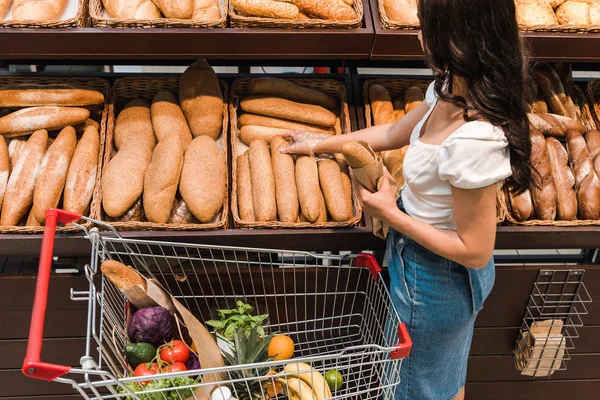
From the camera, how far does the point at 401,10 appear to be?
83.9 inches

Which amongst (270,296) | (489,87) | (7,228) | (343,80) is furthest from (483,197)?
(7,228)

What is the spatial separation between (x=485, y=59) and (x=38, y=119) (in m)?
1.55

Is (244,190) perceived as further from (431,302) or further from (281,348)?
(431,302)

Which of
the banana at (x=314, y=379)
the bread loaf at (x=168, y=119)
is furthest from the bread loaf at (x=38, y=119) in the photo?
the banana at (x=314, y=379)

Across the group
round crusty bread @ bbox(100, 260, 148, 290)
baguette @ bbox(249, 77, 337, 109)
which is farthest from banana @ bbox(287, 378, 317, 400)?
baguette @ bbox(249, 77, 337, 109)

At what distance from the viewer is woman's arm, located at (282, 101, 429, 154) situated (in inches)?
75.7

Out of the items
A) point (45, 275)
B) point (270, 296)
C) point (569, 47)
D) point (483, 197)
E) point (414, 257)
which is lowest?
point (270, 296)

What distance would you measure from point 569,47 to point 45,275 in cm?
180

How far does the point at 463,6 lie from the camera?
1330mm

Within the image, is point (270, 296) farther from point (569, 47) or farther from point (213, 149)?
point (569, 47)

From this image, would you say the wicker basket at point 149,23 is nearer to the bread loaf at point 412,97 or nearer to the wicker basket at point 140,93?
the wicker basket at point 140,93

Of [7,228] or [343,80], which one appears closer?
[7,228]

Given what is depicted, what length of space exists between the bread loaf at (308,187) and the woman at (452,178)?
24 centimetres

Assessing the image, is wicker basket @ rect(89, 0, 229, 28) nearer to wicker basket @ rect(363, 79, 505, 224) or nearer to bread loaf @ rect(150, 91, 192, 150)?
bread loaf @ rect(150, 91, 192, 150)
